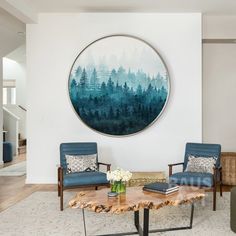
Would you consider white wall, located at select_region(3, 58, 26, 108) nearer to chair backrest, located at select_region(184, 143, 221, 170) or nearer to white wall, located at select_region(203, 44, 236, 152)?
white wall, located at select_region(203, 44, 236, 152)

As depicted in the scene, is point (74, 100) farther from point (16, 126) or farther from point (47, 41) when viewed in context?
point (16, 126)

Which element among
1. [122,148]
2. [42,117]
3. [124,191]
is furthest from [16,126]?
[124,191]

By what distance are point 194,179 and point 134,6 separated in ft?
10.1

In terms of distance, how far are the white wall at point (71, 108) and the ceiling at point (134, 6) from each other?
168 mm

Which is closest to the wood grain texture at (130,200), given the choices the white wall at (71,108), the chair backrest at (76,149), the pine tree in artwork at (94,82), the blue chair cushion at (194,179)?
the blue chair cushion at (194,179)

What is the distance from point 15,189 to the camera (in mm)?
5562

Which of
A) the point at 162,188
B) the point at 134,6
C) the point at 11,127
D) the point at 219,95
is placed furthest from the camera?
the point at 11,127

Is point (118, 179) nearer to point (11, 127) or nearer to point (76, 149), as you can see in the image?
point (76, 149)

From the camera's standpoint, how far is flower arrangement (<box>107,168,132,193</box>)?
339cm

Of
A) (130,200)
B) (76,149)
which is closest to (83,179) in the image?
(76,149)

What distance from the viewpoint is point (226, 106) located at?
6.57 m

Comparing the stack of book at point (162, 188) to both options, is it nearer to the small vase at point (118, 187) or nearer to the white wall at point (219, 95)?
the small vase at point (118, 187)

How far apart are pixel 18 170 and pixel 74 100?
2.66 meters

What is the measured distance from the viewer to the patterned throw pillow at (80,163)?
15.8ft
